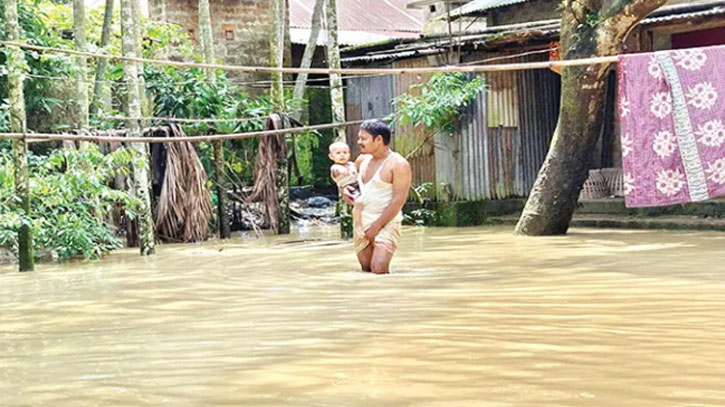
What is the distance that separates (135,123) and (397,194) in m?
4.69

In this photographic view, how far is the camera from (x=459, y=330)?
4.95 m

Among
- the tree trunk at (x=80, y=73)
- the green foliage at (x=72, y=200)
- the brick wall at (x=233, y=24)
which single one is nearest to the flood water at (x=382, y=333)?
the green foliage at (x=72, y=200)

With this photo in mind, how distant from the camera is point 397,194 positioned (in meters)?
8.04

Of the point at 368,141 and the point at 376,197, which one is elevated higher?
the point at 368,141

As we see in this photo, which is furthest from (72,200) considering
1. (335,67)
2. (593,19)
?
(593,19)

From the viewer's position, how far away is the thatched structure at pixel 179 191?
13508 millimetres

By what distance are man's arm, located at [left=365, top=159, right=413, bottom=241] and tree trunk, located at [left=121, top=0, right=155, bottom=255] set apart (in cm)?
427

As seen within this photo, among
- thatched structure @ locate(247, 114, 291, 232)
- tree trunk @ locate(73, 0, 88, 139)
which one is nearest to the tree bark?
thatched structure @ locate(247, 114, 291, 232)

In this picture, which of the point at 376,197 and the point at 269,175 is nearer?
the point at 376,197

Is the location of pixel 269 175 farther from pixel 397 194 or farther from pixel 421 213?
pixel 397 194

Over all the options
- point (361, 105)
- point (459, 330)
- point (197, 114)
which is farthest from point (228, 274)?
point (361, 105)

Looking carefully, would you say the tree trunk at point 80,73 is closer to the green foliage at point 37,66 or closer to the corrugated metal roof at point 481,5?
the green foliage at point 37,66

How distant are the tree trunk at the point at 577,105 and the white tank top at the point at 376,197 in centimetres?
382

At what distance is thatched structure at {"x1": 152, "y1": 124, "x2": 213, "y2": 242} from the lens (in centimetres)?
1351
